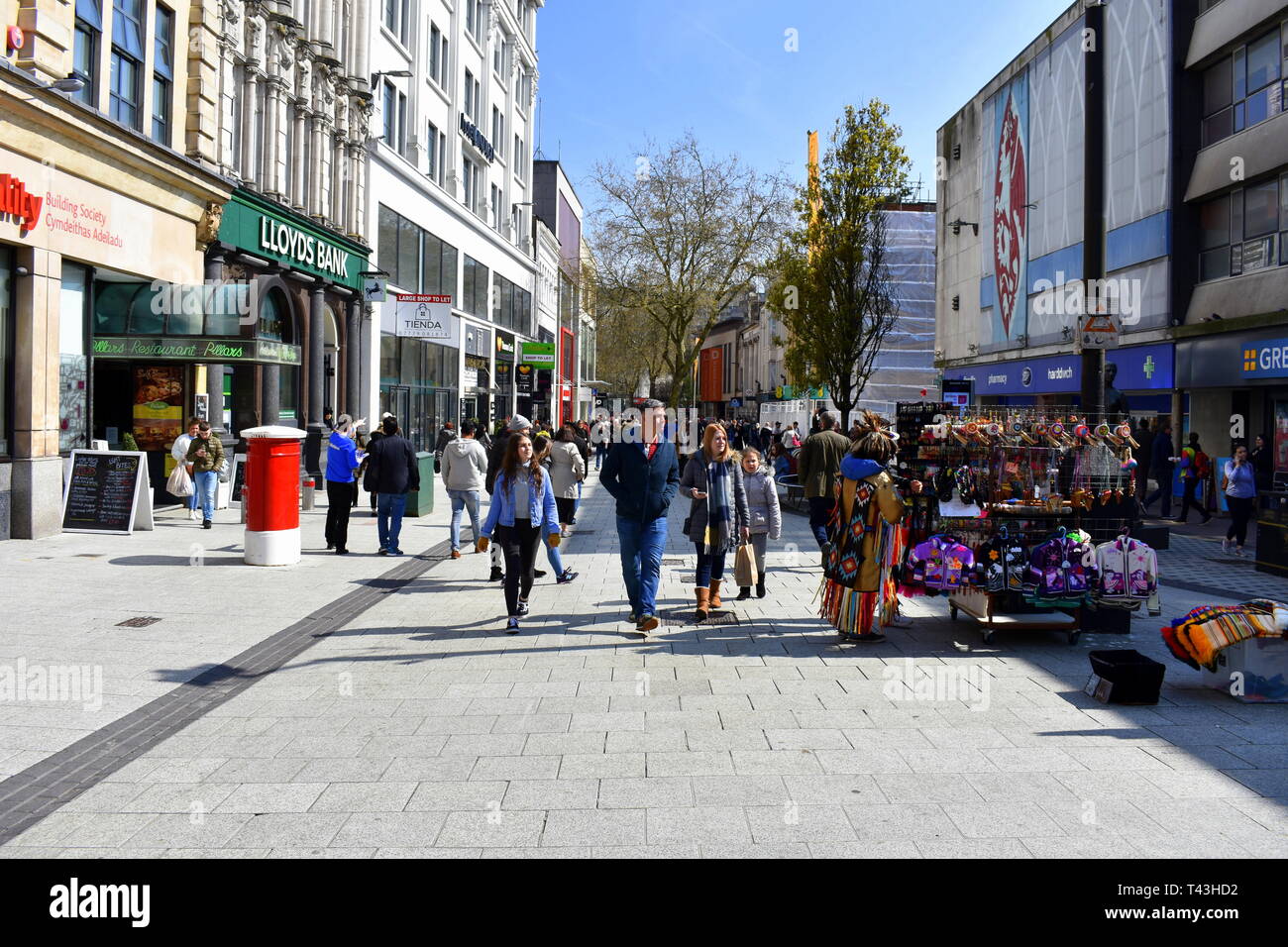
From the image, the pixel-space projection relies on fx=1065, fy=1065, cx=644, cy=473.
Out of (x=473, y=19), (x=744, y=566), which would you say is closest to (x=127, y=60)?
(x=744, y=566)

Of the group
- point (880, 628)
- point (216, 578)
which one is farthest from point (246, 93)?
point (880, 628)

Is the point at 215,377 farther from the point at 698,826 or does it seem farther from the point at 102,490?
the point at 698,826

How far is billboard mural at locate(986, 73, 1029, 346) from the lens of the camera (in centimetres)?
3306

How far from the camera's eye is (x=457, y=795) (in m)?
4.85

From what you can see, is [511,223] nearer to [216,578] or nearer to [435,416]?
[435,416]

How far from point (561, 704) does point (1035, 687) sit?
10.4 ft

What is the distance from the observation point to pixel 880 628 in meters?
9.00

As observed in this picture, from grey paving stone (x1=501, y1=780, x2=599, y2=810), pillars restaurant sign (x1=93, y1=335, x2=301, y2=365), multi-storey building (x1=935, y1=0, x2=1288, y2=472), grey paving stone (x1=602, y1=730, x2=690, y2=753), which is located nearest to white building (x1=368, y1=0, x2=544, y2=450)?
pillars restaurant sign (x1=93, y1=335, x2=301, y2=365)

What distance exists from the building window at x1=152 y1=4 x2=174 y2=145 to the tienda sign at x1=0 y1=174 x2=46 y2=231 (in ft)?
12.4

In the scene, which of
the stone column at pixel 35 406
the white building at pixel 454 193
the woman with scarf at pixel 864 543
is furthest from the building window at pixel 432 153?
the woman with scarf at pixel 864 543

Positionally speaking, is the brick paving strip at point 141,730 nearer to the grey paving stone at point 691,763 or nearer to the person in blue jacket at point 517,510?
the person in blue jacket at point 517,510

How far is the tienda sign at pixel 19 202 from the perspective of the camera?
494 inches

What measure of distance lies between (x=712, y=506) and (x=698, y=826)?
200 inches

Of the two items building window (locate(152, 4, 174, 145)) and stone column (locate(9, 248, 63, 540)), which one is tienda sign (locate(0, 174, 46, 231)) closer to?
stone column (locate(9, 248, 63, 540))
